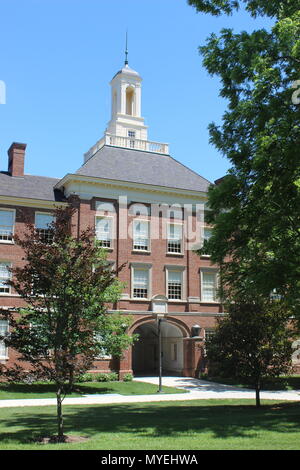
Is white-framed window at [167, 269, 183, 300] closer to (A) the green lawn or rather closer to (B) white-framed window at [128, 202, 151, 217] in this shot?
(B) white-framed window at [128, 202, 151, 217]

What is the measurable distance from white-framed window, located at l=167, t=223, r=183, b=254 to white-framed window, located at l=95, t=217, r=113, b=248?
14.7 feet

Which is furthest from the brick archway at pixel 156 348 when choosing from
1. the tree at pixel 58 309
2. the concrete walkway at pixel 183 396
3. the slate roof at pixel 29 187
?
the tree at pixel 58 309

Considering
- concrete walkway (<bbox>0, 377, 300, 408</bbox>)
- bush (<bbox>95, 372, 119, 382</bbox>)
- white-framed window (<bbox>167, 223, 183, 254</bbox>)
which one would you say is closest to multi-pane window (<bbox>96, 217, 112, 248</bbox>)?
white-framed window (<bbox>167, 223, 183, 254</bbox>)

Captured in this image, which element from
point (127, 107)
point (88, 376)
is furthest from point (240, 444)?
point (127, 107)

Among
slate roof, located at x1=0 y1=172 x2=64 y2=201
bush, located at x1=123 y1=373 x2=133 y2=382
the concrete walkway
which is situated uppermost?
slate roof, located at x1=0 y1=172 x2=64 y2=201

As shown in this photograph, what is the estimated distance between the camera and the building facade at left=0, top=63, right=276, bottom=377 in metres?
35.1

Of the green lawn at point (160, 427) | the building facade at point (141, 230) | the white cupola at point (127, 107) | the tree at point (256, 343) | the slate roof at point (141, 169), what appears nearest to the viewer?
the green lawn at point (160, 427)

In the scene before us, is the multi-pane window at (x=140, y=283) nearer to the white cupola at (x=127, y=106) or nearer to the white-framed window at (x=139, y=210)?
the white-framed window at (x=139, y=210)

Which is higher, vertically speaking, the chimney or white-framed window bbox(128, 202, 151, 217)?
the chimney

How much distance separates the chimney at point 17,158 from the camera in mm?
36938

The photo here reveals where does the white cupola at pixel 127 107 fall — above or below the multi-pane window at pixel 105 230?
above

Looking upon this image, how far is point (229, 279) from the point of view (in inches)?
725

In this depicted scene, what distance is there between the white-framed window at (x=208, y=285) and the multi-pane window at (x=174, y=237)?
2.86 m

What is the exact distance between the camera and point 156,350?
142 feet
